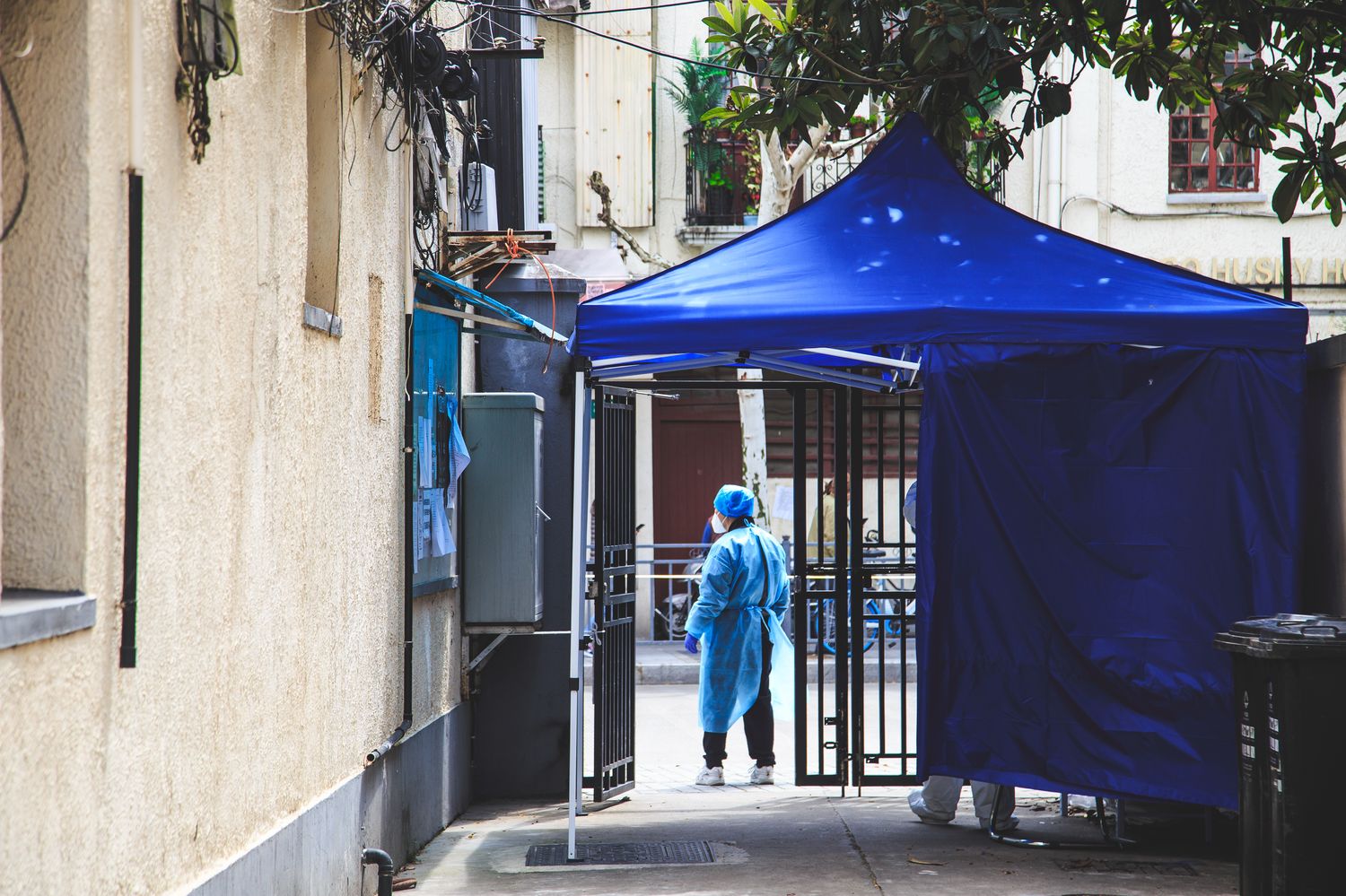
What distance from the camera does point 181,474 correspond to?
3887mm

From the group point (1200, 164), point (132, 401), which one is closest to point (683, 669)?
point (1200, 164)

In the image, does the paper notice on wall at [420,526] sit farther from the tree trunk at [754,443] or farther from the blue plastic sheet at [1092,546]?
the tree trunk at [754,443]

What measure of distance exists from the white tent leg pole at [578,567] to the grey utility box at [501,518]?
4.05 feet

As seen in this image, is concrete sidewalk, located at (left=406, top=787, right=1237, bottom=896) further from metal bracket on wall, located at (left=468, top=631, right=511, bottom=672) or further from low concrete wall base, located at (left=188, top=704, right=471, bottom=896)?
metal bracket on wall, located at (left=468, top=631, right=511, bottom=672)

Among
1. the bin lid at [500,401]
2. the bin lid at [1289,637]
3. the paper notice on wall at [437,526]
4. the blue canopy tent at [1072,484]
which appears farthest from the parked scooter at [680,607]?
the bin lid at [1289,637]

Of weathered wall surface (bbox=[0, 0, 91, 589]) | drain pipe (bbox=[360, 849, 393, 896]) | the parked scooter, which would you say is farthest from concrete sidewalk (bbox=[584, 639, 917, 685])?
weathered wall surface (bbox=[0, 0, 91, 589])

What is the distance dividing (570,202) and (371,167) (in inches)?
508

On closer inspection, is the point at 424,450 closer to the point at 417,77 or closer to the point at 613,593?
the point at 613,593

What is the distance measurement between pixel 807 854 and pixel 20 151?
5089 mm

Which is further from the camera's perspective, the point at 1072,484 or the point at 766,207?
the point at 766,207

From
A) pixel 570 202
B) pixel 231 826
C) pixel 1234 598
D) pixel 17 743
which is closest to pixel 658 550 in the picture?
pixel 570 202

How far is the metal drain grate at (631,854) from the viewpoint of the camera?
6.80m

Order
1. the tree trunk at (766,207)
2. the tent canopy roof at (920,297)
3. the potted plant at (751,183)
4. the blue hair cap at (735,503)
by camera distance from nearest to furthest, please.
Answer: the tent canopy roof at (920,297) → the blue hair cap at (735,503) → the tree trunk at (766,207) → the potted plant at (751,183)

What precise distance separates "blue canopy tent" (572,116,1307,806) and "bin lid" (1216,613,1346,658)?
3.28ft
